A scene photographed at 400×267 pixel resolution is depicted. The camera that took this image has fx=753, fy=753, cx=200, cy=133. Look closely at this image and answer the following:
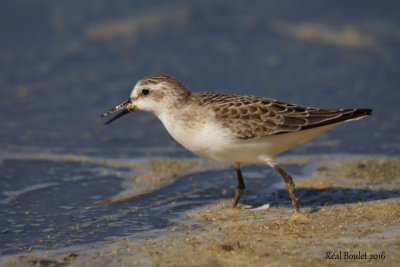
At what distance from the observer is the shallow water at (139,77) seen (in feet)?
31.7

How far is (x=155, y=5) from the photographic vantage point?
61.9 ft

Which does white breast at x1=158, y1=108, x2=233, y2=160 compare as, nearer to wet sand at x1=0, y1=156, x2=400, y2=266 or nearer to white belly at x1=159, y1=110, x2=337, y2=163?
white belly at x1=159, y1=110, x2=337, y2=163

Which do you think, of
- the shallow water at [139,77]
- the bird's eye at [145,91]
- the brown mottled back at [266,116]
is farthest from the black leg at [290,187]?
the bird's eye at [145,91]

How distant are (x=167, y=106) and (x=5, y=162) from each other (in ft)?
10.8

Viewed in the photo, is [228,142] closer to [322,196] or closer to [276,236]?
[276,236]

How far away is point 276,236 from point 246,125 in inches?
58.4

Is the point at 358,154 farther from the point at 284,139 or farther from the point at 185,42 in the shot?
the point at 185,42

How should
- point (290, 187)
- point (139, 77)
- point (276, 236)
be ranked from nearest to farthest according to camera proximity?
point (276, 236)
point (290, 187)
point (139, 77)

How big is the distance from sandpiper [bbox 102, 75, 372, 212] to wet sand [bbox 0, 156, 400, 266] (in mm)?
589

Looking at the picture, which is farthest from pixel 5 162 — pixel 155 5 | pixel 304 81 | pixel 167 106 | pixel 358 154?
pixel 155 5

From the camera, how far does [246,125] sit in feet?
28.6

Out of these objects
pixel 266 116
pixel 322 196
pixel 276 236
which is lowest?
pixel 276 236

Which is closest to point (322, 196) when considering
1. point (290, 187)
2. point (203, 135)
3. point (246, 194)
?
point (290, 187)

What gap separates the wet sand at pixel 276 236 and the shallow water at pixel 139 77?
46cm
